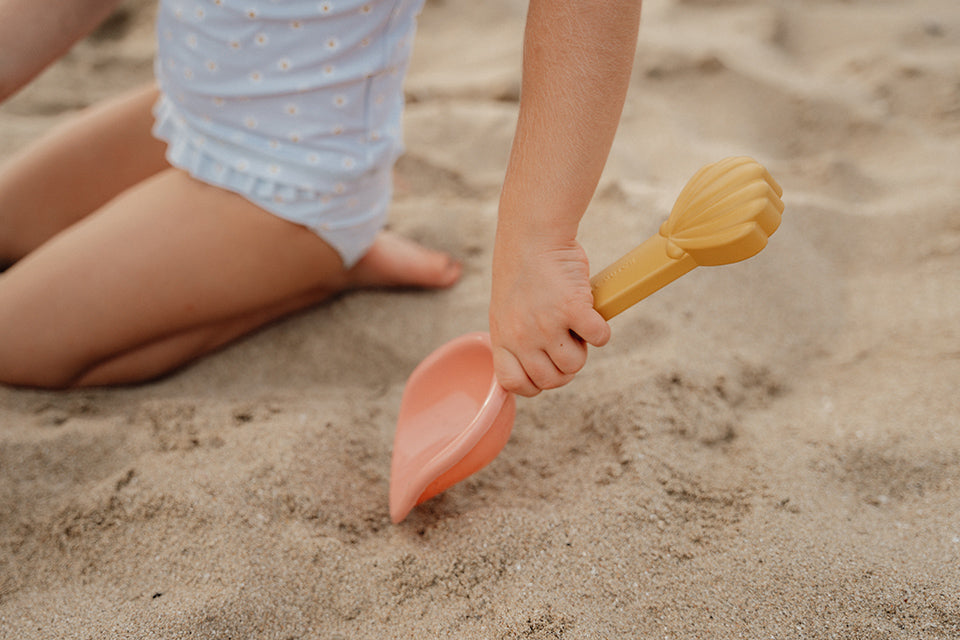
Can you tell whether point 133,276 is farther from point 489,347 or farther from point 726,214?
point 726,214

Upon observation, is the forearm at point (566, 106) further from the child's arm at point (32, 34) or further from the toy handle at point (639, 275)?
the child's arm at point (32, 34)

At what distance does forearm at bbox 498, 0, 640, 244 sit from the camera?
631mm

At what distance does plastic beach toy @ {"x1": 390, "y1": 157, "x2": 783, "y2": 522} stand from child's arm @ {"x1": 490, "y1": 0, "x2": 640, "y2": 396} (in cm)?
5

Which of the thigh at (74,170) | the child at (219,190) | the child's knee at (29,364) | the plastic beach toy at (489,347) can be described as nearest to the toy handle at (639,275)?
the plastic beach toy at (489,347)

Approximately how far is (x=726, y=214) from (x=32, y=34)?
0.87 meters

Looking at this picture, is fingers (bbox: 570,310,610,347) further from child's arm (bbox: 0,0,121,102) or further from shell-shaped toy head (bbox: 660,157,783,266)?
child's arm (bbox: 0,0,121,102)

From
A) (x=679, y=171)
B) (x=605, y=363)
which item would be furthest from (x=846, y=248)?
(x=605, y=363)

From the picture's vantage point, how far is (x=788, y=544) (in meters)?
0.68

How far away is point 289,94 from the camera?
883 millimetres

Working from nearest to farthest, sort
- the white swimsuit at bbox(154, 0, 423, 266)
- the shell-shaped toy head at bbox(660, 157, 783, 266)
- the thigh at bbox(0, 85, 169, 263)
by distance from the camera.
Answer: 1. the shell-shaped toy head at bbox(660, 157, 783, 266)
2. the white swimsuit at bbox(154, 0, 423, 266)
3. the thigh at bbox(0, 85, 169, 263)

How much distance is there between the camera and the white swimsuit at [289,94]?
85 centimetres

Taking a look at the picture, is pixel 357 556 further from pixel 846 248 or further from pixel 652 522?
pixel 846 248

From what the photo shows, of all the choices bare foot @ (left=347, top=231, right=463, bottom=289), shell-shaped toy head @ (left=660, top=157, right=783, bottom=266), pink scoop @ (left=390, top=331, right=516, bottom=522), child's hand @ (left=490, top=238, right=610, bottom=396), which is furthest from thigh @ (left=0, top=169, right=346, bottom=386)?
shell-shaped toy head @ (left=660, top=157, right=783, bottom=266)

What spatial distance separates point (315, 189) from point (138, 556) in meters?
0.48
